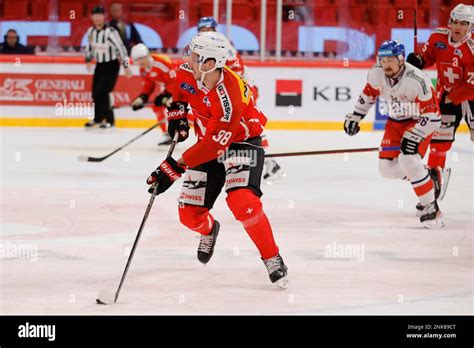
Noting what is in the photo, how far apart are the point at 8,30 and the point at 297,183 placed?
499cm

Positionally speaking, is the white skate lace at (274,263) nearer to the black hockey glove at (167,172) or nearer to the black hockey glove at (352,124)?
the black hockey glove at (167,172)

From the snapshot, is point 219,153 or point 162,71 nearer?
point 219,153

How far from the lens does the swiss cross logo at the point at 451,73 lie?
270 inches

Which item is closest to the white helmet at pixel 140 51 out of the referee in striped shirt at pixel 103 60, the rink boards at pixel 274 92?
the referee in striped shirt at pixel 103 60

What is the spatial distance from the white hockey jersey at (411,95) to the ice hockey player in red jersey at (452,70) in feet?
2.17

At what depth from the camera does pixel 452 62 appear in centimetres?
687

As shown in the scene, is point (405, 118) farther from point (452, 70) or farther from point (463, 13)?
point (463, 13)

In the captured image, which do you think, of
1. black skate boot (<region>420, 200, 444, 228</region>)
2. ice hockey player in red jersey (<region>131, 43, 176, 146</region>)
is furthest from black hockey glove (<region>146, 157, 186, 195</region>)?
ice hockey player in red jersey (<region>131, 43, 176, 146</region>)

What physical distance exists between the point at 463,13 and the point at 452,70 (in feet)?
1.31

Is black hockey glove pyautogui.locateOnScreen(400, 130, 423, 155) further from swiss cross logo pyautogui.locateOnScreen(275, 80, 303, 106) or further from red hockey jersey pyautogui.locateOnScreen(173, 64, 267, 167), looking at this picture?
swiss cross logo pyautogui.locateOnScreen(275, 80, 303, 106)

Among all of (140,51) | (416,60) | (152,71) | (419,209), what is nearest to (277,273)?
(419,209)

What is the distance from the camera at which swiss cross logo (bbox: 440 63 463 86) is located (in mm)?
6867
